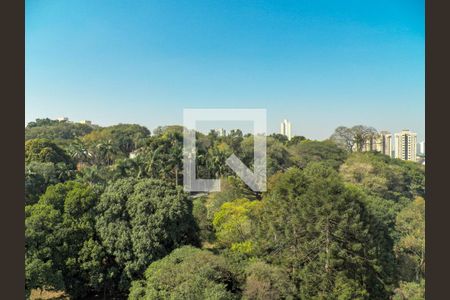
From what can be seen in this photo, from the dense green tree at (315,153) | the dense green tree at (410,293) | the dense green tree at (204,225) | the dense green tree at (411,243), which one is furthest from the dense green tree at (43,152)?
the dense green tree at (410,293)

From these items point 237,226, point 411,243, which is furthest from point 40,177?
point 411,243

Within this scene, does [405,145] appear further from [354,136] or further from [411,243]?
[411,243]

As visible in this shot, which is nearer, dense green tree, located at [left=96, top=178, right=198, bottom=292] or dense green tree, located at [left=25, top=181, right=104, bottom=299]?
dense green tree, located at [left=25, top=181, right=104, bottom=299]

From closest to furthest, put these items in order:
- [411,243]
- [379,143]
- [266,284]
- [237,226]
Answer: [266,284]
[237,226]
[411,243]
[379,143]

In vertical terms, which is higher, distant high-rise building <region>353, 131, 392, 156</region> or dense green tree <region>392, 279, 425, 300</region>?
distant high-rise building <region>353, 131, 392, 156</region>

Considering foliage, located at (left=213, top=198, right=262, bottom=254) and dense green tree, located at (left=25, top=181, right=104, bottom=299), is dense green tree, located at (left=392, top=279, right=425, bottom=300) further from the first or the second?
dense green tree, located at (left=25, top=181, right=104, bottom=299)

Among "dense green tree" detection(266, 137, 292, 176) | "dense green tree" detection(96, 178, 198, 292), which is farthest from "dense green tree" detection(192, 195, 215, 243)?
"dense green tree" detection(266, 137, 292, 176)
